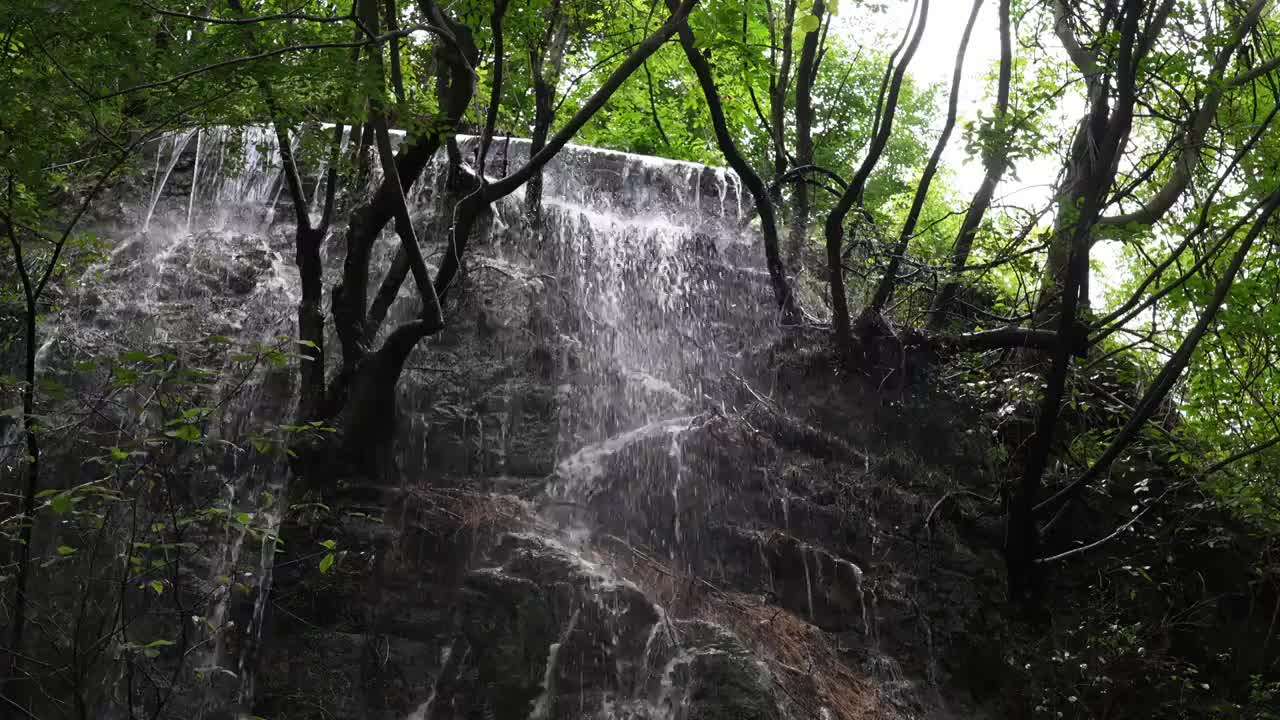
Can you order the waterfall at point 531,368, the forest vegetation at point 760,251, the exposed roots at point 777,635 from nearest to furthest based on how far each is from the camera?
the forest vegetation at point 760,251, the exposed roots at point 777,635, the waterfall at point 531,368

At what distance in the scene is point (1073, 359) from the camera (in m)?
8.52

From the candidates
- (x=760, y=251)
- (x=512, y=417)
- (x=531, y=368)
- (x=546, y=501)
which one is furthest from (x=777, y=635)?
(x=760, y=251)

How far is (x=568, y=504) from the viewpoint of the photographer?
8117 mm

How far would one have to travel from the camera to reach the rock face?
7.11m

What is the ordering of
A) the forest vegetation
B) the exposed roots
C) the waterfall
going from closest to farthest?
the forest vegetation < the exposed roots < the waterfall

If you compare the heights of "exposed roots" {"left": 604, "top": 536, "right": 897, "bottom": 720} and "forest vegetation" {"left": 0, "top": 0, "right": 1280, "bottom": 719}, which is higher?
"forest vegetation" {"left": 0, "top": 0, "right": 1280, "bottom": 719}

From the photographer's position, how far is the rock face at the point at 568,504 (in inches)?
280

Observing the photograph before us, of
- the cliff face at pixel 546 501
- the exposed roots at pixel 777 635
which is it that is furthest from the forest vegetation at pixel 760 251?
the exposed roots at pixel 777 635

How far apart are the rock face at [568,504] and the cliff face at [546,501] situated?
0.9 inches

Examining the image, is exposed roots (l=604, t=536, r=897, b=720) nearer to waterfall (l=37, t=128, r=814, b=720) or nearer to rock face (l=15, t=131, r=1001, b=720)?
rock face (l=15, t=131, r=1001, b=720)

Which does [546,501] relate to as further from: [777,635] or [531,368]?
[777,635]

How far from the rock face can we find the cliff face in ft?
0.07

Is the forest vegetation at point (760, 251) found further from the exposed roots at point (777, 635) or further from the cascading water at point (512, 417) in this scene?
the exposed roots at point (777, 635)

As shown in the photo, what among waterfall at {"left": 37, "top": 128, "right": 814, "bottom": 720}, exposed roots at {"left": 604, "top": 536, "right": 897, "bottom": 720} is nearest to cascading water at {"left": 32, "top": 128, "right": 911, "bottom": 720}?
waterfall at {"left": 37, "top": 128, "right": 814, "bottom": 720}
